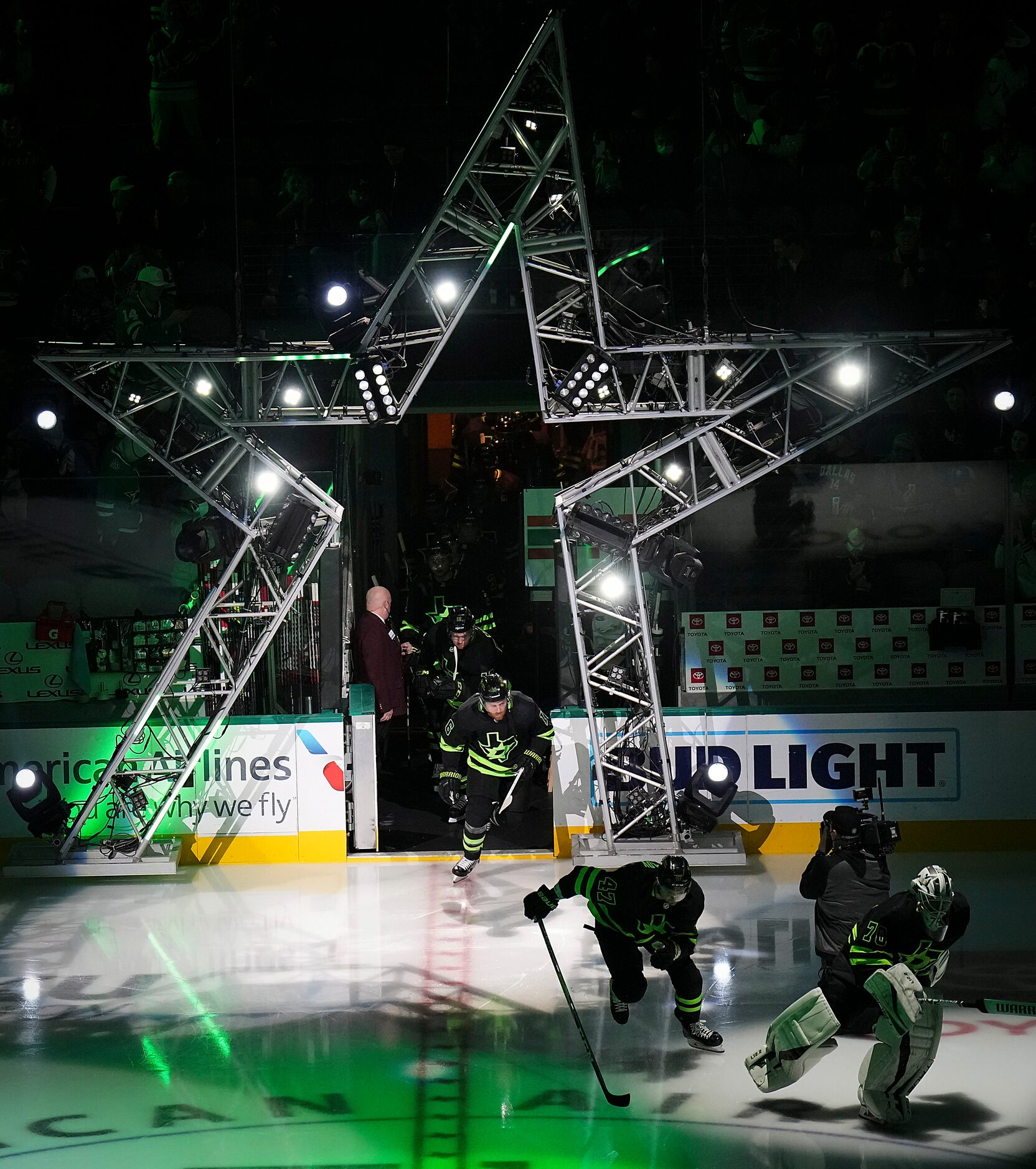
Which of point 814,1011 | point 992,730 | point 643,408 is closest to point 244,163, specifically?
point 643,408

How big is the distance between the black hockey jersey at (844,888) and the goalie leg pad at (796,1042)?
0.86 meters

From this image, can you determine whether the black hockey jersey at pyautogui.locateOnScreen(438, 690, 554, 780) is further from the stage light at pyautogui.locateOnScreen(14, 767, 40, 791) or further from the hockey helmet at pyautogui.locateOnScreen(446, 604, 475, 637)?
the stage light at pyautogui.locateOnScreen(14, 767, 40, 791)

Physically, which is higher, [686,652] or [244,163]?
[244,163]

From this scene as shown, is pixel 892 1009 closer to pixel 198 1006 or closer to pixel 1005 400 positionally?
pixel 198 1006

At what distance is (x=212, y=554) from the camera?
12.7 m

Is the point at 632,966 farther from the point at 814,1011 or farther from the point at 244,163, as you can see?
the point at 244,163

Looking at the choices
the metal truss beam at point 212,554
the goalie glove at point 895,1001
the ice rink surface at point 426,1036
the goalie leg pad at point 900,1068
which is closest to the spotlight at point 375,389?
the metal truss beam at point 212,554

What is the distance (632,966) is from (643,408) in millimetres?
4981

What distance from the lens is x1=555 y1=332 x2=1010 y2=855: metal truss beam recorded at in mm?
11781

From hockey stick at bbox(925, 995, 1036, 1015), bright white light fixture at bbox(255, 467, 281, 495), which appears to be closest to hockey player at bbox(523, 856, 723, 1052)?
hockey stick at bbox(925, 995, 1036, 1015)

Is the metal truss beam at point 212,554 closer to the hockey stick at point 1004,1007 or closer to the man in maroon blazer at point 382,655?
the man in maroon blazer at point 382,655

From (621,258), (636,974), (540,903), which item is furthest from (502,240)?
(636,974)

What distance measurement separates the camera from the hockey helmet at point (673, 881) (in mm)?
8320

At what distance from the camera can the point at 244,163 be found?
56.1ft
